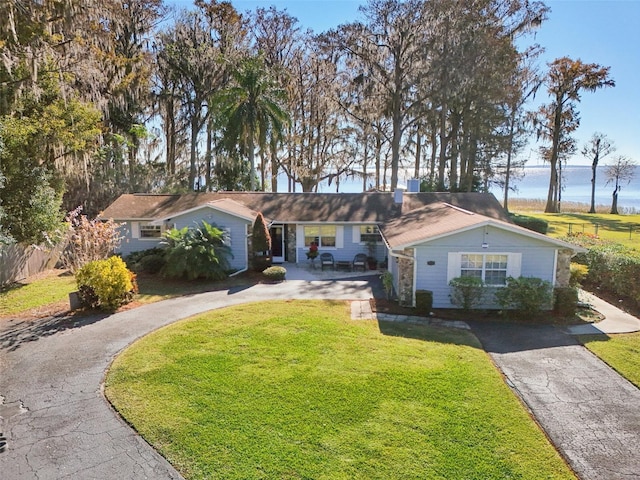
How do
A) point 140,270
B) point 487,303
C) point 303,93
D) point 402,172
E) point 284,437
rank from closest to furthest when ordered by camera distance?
point 284,437 < point 487,303 < point 140,270 < point 303,93 < point 402,172

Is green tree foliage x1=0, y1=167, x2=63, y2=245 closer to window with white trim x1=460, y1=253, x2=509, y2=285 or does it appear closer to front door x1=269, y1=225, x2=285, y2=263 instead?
front door x1=269, y1=225, x2=285, y2=263

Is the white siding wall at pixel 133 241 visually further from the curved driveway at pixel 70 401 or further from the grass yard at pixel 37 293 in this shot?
the curved driveway at pixel 70 401

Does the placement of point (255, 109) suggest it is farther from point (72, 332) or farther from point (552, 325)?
point (552, 325)

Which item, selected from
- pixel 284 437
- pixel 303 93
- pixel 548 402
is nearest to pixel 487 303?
pixel 548 402

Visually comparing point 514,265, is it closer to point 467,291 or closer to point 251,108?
point 467,291

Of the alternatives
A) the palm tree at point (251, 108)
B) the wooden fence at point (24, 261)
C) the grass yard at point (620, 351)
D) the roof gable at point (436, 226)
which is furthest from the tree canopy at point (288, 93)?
the grass yard at point (620, 351)

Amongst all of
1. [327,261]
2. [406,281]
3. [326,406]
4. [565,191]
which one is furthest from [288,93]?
[565,191]
